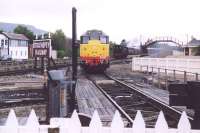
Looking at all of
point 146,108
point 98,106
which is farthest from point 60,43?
point 146,108

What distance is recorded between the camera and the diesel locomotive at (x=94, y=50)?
43094 mm

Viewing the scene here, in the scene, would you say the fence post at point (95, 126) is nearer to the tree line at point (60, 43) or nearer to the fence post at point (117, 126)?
the fence post at point (117, 126)

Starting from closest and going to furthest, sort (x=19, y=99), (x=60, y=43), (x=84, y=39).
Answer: (x=19, y=99) < (x=84, y=39) < (x=60, y=43)

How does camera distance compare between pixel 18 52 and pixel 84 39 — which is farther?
pixel 18 52

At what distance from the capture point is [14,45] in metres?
109

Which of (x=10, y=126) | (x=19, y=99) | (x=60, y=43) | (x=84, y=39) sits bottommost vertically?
(x=19, y=99)

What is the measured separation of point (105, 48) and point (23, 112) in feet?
97.0

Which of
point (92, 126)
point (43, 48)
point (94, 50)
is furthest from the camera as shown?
point (94, 50)

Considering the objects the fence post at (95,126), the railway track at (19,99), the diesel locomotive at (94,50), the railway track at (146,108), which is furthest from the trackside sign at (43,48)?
the diesel locomotive at (94,50)

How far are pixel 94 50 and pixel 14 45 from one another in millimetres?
68003

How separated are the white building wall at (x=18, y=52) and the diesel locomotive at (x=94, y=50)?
212ft

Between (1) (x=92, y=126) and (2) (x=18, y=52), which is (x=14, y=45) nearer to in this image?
(2) (x=18, y=52)

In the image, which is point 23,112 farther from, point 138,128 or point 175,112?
point 138,128

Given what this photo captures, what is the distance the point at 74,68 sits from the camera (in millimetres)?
8680
